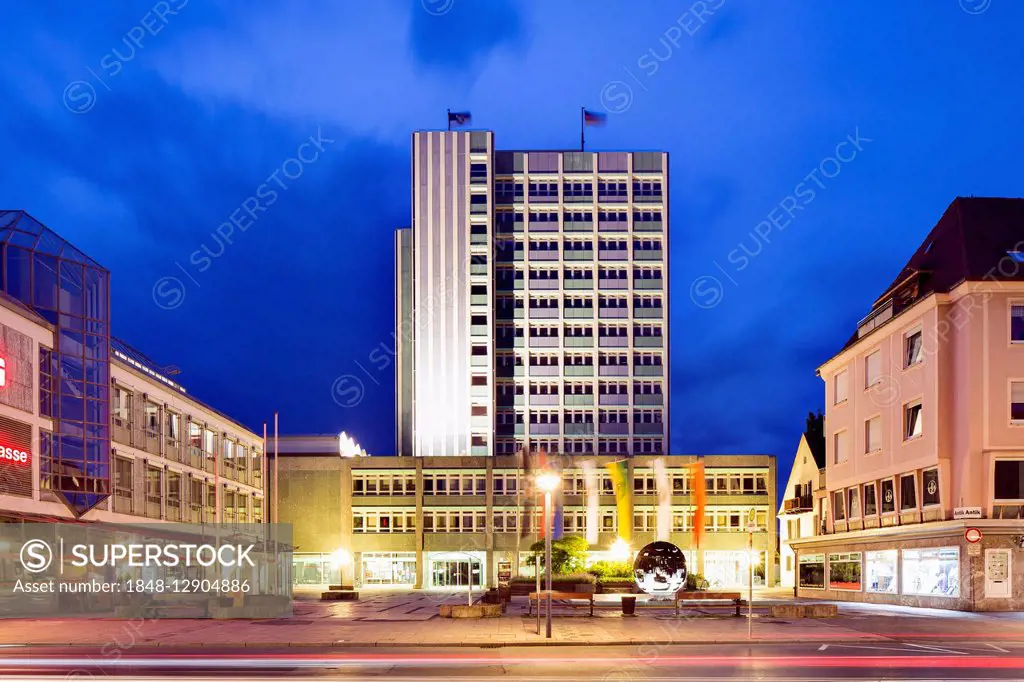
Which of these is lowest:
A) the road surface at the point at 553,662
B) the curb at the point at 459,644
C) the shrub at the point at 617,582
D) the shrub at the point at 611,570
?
the shrub at the point at 611,570

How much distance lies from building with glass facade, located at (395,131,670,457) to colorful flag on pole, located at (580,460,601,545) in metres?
20.1

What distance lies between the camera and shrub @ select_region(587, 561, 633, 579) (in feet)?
213

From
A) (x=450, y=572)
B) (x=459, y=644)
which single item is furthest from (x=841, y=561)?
(x=450, y=572)

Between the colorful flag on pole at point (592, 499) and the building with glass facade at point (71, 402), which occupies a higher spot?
the building with glass facade at point (71, 402)

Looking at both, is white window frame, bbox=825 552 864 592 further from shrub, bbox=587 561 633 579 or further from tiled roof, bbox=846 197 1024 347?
tiled roof, bbox=846 197 1024 347

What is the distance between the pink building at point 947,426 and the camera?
4609 cm

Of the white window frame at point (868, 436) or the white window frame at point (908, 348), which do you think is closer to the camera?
the white window frame at point (908, 348)

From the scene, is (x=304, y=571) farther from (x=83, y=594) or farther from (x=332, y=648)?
(x=332, y=648)

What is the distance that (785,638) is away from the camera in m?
30.6

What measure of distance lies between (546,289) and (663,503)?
34.4 metres

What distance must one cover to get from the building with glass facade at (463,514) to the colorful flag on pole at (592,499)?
38cm

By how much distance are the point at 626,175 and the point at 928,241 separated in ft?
237

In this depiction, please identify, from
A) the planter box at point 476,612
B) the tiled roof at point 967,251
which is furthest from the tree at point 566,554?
the planter box at point 476,612

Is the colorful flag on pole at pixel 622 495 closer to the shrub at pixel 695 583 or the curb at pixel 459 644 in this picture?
the shrub at pixel 695 583
